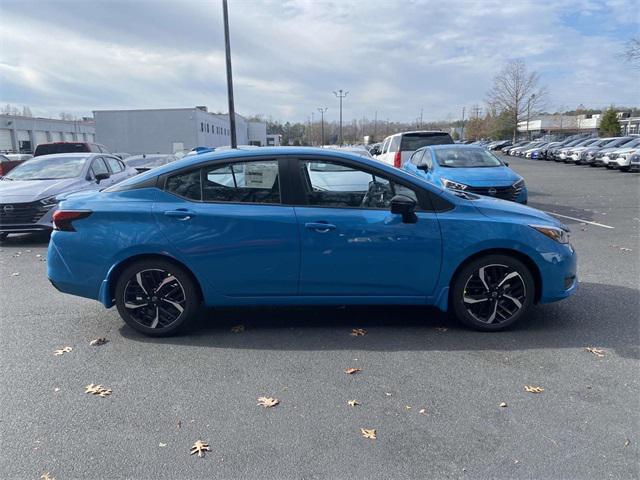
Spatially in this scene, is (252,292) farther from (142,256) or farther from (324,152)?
(324,152)

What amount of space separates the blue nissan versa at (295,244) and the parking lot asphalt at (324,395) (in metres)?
0.37

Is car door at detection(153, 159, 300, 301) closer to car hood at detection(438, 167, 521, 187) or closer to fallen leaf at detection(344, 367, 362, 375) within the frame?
fallen leaf at detection(344, 367, 362, 375)

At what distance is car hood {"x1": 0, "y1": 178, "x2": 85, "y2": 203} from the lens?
825 cm

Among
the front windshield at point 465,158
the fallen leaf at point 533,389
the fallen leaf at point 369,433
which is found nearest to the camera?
the fallen leaf at point 369,433

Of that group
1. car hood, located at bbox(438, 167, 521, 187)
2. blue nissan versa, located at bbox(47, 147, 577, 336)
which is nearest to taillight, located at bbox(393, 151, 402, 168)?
car hood, located at bbox(438, 167, 521, 187)

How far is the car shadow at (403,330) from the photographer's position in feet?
13.1

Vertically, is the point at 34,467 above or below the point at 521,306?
below

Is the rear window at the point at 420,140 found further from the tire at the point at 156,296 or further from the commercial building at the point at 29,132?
the commercial building at the point at 29,132

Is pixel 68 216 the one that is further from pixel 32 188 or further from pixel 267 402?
pixel 32 188

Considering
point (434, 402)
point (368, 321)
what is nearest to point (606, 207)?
point (368, 321)

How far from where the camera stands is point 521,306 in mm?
4172

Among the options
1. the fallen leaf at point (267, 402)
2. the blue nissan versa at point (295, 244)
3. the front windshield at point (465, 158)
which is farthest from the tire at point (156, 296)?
the front windshield at point (465, 158)

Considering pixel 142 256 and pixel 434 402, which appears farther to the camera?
pixel 142 256

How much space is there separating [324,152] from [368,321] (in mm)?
1641
